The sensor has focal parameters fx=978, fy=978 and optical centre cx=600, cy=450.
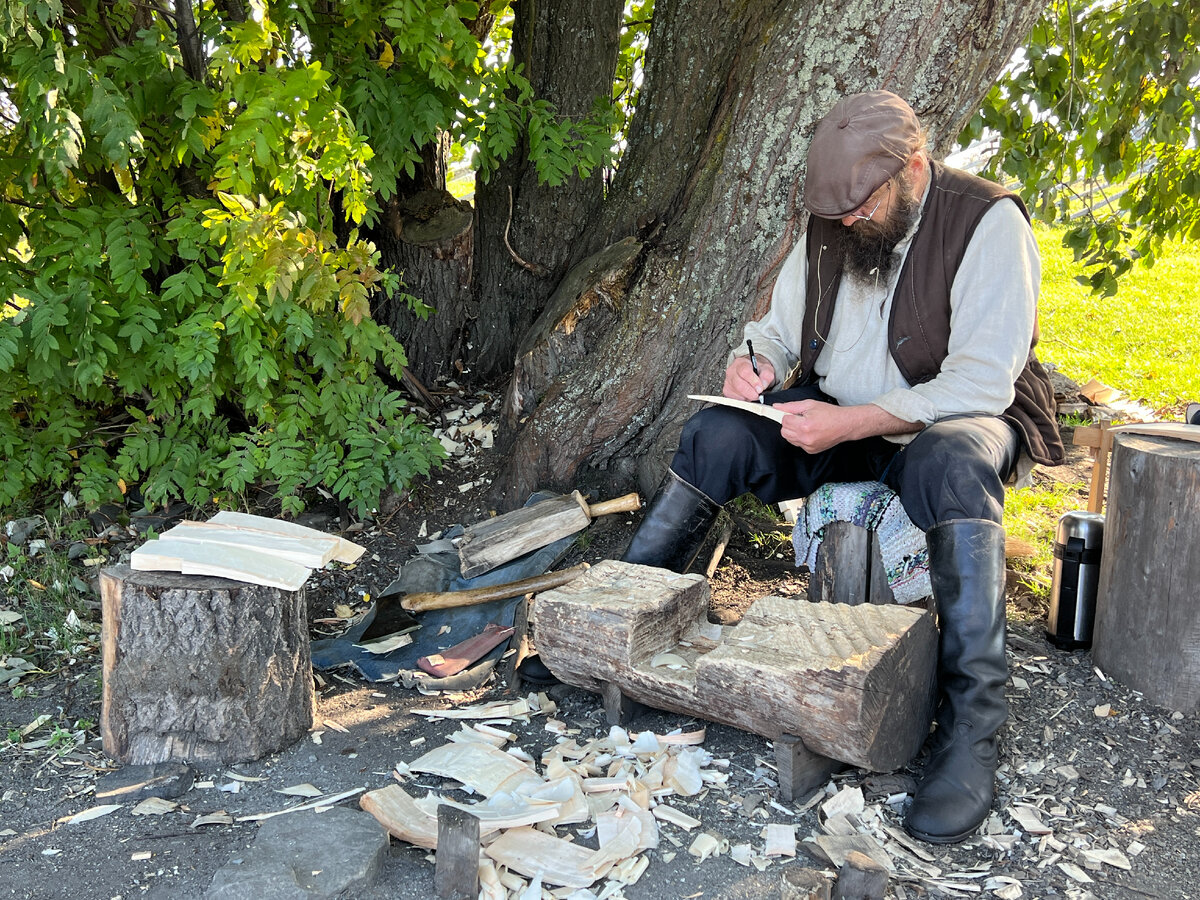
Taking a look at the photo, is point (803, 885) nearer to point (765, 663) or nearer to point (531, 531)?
point (765, 663)

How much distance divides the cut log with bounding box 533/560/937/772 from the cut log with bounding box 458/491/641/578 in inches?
29.2

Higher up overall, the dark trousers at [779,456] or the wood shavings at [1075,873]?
the dark trousers at [779,456]

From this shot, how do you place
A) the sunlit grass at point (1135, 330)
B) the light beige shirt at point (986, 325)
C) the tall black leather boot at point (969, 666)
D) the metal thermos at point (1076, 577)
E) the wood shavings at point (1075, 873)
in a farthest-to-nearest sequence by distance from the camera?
1. the sunlit grass at point (1135, 330)
2. the metal thermos at point (1076, 577)
3. the light beige shirt at point (986, 325)
4. the tall black leather boot at point (969, 666)
5. the wood shavings at point (1075, 873)

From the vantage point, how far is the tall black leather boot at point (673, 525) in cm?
305

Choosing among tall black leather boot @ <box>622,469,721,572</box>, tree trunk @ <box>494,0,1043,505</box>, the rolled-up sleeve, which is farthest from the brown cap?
tall black leather boot @ <box>622,469,721,572</box>

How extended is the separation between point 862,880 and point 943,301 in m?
1.58

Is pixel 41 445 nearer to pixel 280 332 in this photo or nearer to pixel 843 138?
pixel 280 332

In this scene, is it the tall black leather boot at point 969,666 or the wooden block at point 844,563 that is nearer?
the tall black leather boot at point 969,666

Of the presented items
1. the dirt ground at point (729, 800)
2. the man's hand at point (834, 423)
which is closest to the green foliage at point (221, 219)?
the dirt ground at point (729, 800)

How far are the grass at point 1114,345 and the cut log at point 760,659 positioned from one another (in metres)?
1.53

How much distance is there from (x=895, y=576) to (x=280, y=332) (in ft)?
8.64

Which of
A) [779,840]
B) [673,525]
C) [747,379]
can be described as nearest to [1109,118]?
[747,379]

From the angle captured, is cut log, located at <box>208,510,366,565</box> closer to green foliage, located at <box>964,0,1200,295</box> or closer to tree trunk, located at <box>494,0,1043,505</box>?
tree trunk, located at <box>494,0,1043,505</box>

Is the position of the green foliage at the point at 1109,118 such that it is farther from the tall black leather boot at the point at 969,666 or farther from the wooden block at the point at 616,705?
the wooden block at the point at 616,705
